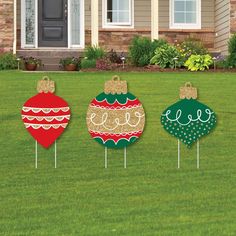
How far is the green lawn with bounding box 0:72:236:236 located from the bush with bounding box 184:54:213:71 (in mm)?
6962

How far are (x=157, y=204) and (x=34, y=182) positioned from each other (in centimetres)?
150

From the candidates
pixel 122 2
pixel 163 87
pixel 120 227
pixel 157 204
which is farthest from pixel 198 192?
pixel 122 2

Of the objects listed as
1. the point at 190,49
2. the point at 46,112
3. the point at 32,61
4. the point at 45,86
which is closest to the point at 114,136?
the point at 46,112

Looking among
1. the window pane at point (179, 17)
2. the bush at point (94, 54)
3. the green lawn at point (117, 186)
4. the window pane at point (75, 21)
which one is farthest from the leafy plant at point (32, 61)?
the green lawn at point (117, 186)

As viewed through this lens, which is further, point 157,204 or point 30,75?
point 30,75

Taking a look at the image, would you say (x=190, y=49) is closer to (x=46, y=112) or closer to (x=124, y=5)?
(x=124, y=5)

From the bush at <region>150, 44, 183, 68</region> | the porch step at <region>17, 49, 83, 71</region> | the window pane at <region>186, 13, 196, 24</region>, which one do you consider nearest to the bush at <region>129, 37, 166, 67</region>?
the bush at <region>150, 44, 183, 68</region>

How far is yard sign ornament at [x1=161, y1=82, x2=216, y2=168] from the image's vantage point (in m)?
7.42

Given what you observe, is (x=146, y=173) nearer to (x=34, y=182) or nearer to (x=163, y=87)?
(x=34, y=182)

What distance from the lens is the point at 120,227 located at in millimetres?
5910

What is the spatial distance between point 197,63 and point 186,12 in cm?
593

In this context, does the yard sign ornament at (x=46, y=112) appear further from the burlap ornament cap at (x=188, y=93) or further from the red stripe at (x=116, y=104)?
the burlap ornament cap at (x=188, y=93)

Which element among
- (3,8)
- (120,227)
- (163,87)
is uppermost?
(3,8)

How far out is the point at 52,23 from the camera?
2381 centimetres
